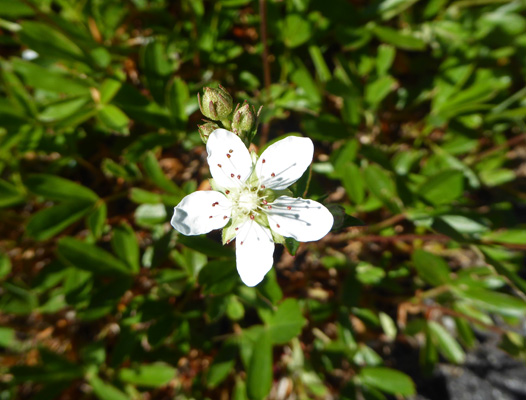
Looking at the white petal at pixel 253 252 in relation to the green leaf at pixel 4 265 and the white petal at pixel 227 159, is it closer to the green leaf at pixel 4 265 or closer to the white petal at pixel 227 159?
the white petal at pixel 227 159

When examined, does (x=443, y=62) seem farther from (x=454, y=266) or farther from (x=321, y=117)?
(x=454, y=266)

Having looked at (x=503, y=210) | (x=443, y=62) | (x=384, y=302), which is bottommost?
(x=384, y=302)

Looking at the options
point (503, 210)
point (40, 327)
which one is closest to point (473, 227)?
point (503, 210)

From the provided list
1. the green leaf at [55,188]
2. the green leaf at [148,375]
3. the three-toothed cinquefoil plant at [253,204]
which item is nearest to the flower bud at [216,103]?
the three-toothed cinquefoil plant at [253,204]

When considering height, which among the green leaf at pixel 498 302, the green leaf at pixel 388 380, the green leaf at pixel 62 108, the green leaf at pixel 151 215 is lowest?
the green leaf at pixel 388 380

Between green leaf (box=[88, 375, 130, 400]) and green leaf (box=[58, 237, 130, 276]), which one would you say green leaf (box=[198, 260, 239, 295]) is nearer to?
green leaf (box=[58, 237, 130, 276])

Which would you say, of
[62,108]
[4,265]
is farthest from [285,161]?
[4,265]

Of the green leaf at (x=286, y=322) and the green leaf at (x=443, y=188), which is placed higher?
the green leaf at (x=443, y=188)
